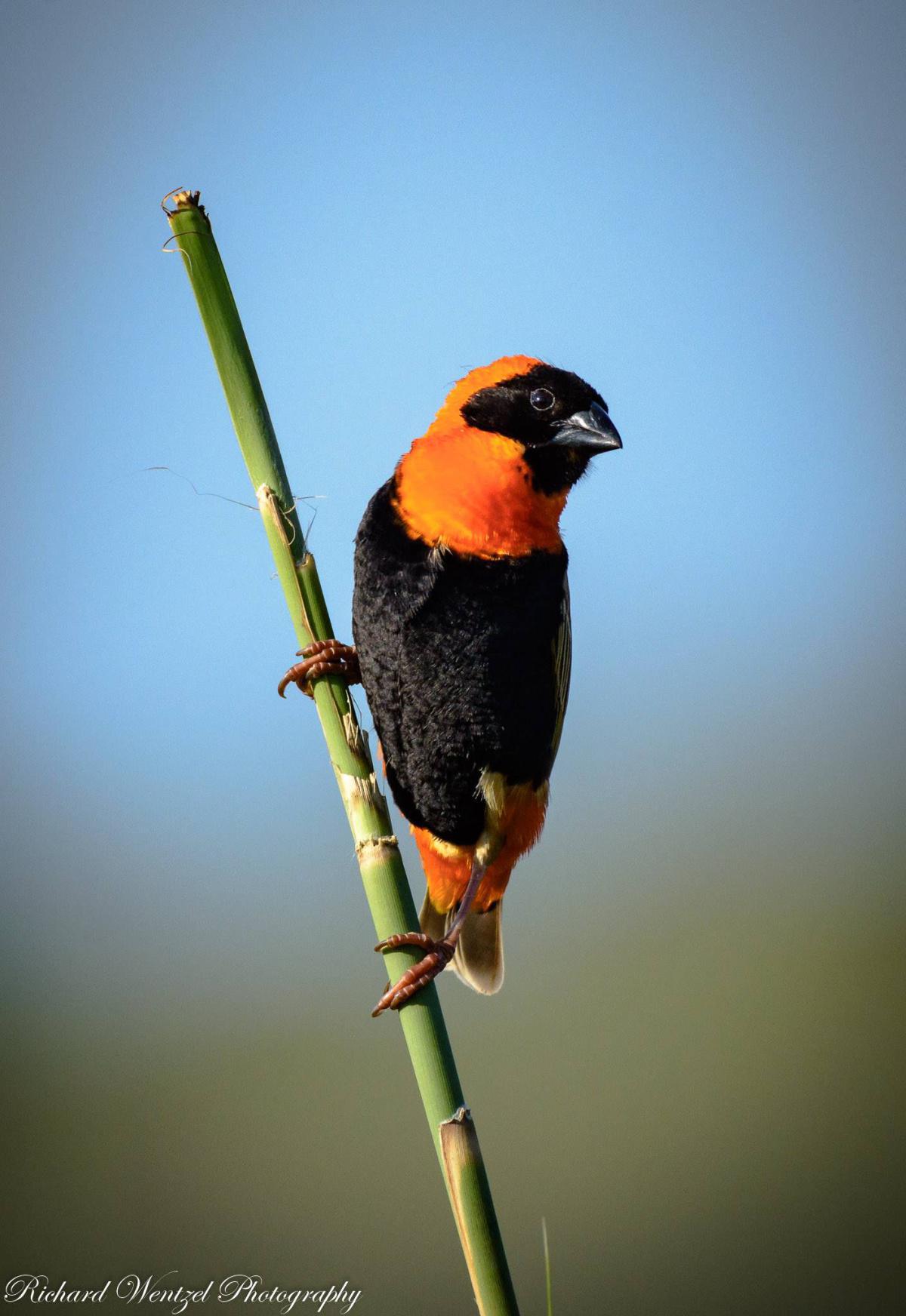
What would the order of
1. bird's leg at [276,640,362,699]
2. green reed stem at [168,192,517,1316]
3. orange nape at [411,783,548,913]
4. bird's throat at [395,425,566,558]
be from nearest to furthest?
green reed stem at [168,192,517,1316] → bird's leg at [276,640,362,699] → bird's throat at [395,425,566,558] → orange nape at [411,783,548,913]

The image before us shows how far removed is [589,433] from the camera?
2.25 meters

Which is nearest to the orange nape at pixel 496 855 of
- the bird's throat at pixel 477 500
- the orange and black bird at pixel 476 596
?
the orange and black bird at pixel 476 596

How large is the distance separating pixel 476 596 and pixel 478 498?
209 mm

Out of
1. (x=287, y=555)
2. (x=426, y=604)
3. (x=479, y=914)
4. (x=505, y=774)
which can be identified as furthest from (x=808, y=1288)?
(x=287, y=555)

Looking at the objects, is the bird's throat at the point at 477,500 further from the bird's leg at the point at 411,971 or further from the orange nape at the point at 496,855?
the bird's leg at the point at 411,971

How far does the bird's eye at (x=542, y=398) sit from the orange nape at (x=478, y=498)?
0.07m

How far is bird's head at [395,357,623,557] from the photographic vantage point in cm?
221

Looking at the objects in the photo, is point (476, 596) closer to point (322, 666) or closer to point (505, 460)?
point (505, 460)

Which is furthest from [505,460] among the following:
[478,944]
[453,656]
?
[478,944]

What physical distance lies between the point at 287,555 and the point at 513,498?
30.7 inches

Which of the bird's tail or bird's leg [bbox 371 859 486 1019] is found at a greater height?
bird's leg [bbox 371 859 486 1019]

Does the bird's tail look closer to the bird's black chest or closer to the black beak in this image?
the bird's black chest

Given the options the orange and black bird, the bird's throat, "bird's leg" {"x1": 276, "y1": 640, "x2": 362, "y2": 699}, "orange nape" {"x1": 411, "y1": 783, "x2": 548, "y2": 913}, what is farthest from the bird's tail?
the bird's throat

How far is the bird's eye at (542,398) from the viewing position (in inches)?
90.4
